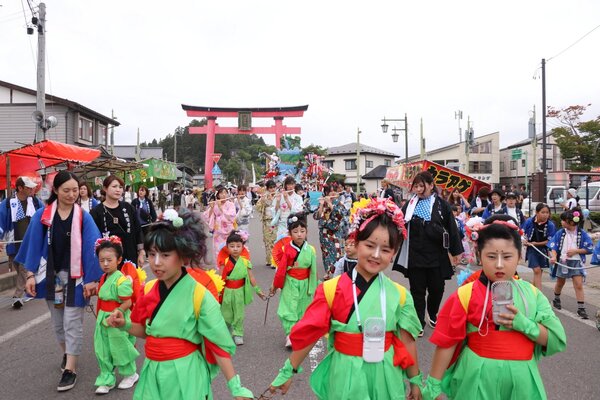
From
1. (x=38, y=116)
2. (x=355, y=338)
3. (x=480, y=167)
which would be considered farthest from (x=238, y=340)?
(x=480, y=167)

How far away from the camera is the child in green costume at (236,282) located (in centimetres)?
543

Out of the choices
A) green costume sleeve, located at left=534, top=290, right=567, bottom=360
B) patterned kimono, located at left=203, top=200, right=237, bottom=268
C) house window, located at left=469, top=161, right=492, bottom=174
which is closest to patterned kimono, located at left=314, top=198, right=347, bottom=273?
patterned kimono, located at left=203, top=200, right=237, bottom=268

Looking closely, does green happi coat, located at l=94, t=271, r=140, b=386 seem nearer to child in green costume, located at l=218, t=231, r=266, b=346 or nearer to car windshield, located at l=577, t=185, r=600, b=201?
child in green costume, located at l=218, t=231, r=266, b=346

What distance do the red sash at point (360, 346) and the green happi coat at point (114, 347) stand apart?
7.75 feet

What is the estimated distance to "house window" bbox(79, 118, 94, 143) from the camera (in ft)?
89.5

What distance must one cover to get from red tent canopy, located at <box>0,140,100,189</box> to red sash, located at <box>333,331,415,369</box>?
26.6 feet

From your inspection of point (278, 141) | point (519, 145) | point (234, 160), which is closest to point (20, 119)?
point (278, 141)

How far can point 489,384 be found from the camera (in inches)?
93.7

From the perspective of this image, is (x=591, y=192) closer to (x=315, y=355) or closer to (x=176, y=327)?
(x=315, y=355)

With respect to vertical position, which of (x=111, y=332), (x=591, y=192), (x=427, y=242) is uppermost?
(x=591, y=192)

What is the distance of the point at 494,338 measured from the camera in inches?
95.6

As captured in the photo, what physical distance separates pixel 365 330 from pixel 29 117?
28.8m

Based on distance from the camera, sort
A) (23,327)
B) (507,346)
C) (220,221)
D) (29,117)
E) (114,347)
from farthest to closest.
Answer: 1. (29,117)
2. (220,221)
3. (23,327)
4. (114,347)
5. (507,346)

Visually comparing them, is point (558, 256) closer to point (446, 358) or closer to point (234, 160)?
point (446, 358)
